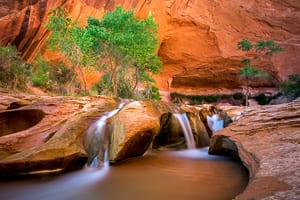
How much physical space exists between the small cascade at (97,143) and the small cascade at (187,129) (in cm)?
354

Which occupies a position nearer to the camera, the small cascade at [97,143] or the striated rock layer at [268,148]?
the striated rock layer at [268,148]

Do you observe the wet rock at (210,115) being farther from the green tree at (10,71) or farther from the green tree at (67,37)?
the green tree at (10,71)

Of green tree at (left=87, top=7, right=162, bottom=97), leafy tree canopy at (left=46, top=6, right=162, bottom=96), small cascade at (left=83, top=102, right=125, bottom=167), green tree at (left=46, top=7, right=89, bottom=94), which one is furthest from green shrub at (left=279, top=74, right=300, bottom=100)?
small cascade at (left=83, top=102, right=125, bottom=167)

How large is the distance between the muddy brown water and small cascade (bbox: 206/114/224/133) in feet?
15.6

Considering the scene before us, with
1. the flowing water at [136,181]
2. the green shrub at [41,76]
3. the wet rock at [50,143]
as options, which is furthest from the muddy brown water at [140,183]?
the green shrub at [41,76]

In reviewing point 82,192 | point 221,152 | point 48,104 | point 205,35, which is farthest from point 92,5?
point 82,192

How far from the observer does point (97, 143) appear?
6.96 meters

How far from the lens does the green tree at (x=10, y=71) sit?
15.3 metres

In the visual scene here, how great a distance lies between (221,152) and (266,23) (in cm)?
2665

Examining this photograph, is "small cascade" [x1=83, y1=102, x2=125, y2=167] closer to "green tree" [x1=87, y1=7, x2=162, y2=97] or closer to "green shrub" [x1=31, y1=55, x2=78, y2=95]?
"green tree" [x1=87, y1=7, x2=162, y2=97]

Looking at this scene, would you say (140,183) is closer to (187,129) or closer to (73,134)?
(73,134)

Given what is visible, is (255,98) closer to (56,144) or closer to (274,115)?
(274,115)

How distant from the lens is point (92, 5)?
899 inches

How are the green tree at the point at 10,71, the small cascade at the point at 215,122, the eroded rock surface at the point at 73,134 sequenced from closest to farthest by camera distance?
the eroded rock surface at the point at 73,134 < the small cascade at the point at 215,122 < the green tree at the point at 10,71
